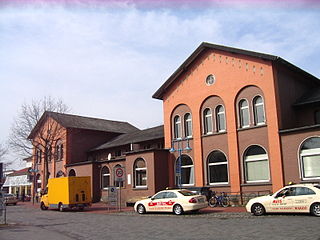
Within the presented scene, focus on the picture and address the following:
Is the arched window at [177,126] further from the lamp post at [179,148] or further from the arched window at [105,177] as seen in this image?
the arched window at [105,177]

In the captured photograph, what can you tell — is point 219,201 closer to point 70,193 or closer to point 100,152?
point 70,193

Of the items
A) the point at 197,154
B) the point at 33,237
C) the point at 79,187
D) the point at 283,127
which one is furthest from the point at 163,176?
the point at 33,237

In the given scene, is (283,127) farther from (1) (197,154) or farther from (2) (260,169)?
(1) (197,154)

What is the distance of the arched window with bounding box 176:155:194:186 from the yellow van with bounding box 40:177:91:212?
23.2ft

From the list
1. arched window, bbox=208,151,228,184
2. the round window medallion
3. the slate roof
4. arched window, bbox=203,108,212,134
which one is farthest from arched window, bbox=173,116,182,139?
the slate roof

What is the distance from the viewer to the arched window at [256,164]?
918 inches

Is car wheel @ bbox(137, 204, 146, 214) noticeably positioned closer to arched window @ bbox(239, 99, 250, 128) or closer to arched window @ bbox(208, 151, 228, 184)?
arched window @ bbox(208, 151, 228, 184)

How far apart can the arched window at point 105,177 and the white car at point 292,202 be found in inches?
824

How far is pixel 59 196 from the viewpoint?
28.1m

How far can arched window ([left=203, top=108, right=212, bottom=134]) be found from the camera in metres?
27.1

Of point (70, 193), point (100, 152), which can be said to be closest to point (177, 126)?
point (70, 193)

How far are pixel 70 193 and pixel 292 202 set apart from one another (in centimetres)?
1662

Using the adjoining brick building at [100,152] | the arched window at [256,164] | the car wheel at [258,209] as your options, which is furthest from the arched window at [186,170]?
the car wheel at [258,209]

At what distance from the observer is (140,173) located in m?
29.8
